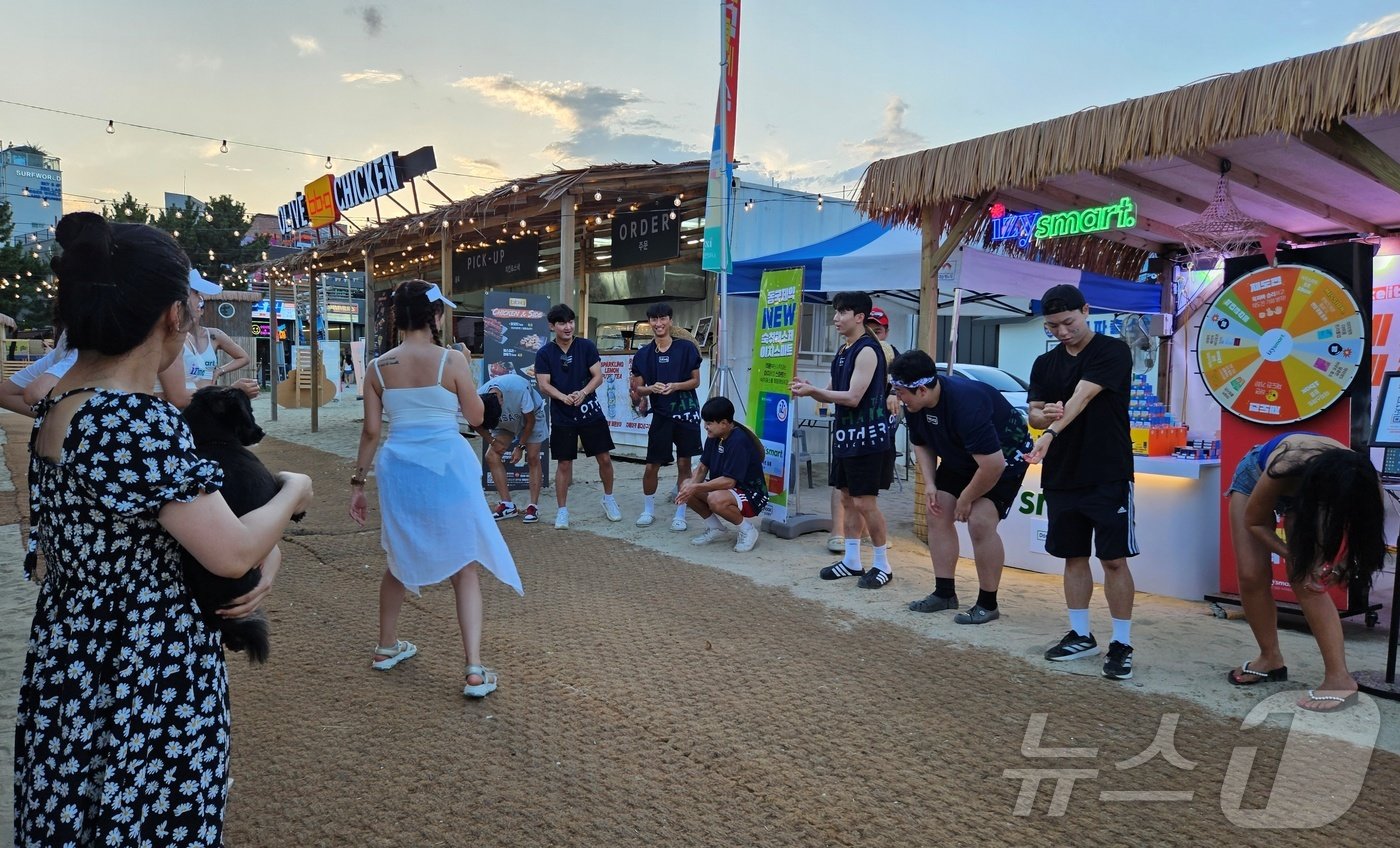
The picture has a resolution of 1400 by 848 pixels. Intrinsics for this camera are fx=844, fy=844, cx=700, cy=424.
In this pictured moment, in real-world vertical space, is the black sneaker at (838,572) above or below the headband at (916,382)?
below

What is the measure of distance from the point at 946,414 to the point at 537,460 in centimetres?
421

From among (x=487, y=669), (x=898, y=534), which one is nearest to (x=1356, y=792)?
(x=487, y=669)

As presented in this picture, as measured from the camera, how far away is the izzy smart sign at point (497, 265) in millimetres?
14000

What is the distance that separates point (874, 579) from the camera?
5.36 metres

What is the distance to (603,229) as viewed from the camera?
13453 mm

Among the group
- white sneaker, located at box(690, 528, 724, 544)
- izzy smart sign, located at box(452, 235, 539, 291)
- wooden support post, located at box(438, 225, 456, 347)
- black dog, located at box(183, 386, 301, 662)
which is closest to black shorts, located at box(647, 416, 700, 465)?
white sneaker, located at box(690, 528, 724, 544)

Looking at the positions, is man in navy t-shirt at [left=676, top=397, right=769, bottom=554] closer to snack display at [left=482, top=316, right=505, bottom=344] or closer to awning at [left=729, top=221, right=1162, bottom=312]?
awning at [left=729, top=221, right=1162, bottom=312]

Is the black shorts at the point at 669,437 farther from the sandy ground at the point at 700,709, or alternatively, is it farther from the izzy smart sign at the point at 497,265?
the izzy smart sign at the point at 497,265

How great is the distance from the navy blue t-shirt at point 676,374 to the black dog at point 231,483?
5253mm

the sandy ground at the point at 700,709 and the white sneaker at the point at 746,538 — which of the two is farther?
the white sneaker at the point at 746,538

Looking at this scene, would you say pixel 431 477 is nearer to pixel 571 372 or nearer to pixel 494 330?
pixel 571 372

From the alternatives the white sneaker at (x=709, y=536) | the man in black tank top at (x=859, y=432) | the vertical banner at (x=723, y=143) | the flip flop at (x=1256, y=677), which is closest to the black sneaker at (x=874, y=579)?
the man in black tank top at (x=859, y=432)

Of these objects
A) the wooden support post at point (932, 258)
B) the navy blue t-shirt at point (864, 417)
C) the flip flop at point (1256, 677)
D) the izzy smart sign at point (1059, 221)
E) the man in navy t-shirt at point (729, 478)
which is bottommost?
the flip flop at point (1256, 677)

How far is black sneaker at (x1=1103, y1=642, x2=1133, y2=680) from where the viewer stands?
12.4 ft
